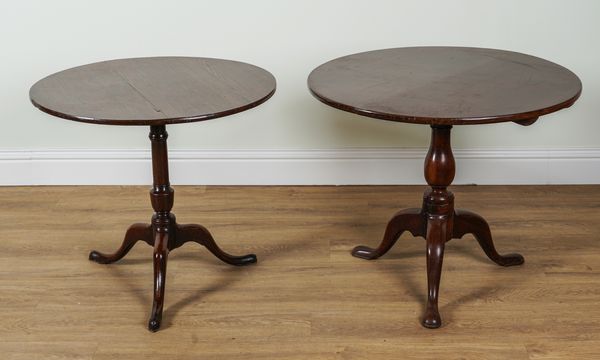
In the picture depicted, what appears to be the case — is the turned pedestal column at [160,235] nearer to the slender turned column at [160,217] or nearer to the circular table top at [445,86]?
the slender turned column at [160,217]

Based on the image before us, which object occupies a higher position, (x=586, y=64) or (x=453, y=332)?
(x=586, y=64)

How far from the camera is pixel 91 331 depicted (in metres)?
2.69

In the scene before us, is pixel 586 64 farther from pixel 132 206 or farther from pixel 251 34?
pixel 132 206

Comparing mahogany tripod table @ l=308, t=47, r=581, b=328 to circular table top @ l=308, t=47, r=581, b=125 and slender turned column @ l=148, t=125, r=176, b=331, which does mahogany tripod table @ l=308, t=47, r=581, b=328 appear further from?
slender turned column @ l=148, t=125, r=176, b=331

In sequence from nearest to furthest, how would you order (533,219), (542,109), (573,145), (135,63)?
(542,109) < (135,63) < (533,219) < (573,145)

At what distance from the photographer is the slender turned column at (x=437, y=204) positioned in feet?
9.12

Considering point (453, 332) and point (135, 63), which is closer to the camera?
point (453, 332)

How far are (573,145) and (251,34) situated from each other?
1.50 meters

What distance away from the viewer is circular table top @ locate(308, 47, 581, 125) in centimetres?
239

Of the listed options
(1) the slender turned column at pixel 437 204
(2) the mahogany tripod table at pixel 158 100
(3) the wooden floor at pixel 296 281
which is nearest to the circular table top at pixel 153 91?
(2) the mahogany tripod table at pixel 158 100

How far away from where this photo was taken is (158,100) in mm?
2539

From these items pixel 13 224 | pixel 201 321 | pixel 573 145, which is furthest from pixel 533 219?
pixel 13 224

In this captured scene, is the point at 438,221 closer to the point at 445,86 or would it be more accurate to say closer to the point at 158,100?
the point at 445,86

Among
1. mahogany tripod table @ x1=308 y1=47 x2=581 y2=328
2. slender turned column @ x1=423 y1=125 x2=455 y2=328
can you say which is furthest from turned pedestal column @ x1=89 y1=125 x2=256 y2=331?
slender turned column @ x1=423 y1=125 x2=455 y2=328
